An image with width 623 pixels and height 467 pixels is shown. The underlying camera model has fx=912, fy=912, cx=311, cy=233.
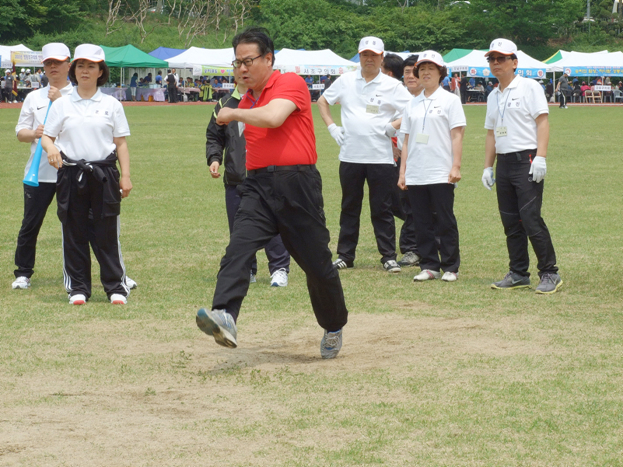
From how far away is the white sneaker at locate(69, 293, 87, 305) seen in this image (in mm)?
7258

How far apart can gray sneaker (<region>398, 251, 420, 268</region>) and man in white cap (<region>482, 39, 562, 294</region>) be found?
146 centimetres

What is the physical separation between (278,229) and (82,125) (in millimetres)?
2279

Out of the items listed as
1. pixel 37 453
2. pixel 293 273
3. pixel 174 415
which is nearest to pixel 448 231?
pixel 293 273

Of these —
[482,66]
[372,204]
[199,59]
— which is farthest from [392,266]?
[482,66]

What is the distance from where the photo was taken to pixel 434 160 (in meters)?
8.18

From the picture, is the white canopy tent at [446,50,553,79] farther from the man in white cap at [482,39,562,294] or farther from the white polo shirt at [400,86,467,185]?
the man in white cap at [482,39,562,294]

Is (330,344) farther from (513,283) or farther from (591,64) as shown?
(591,64)

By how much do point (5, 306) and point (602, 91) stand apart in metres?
56.8

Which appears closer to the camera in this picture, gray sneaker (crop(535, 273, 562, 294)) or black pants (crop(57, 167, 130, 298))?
black pants (crop(57, 167, 130, 298))

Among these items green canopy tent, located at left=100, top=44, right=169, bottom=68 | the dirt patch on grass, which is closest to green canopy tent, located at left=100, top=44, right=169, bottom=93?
green canopy tent, located at left=100, top=44, right=169, bottom=68

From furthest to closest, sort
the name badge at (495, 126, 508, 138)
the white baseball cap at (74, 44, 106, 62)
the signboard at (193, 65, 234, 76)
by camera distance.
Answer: the signboard at (193, 65, 234, 76) < the name badge at (495, 126, 508, 138) < the white baseball cap at (74, 44, 106, 62)

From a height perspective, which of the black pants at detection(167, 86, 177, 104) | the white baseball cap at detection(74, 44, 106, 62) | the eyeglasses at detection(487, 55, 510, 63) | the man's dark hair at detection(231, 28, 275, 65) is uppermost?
the man's dark hair at detection(231, 28, 275, 65)

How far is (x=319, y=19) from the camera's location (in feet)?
259

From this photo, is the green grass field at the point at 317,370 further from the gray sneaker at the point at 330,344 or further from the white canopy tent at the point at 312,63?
the white canopy tent at the point at 312,63
